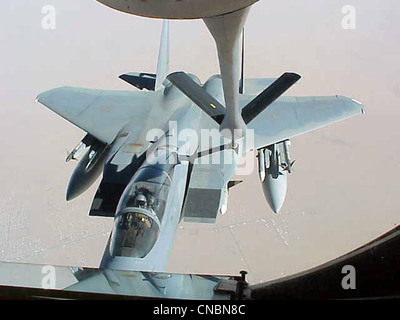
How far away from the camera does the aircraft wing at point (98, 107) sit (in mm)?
5852

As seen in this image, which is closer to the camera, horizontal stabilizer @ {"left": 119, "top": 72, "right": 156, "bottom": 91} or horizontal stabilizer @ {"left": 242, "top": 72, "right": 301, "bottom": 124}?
horizontal stabilizer @ {"left": 242, "top": 72, "right": 301, "bottom": 124}

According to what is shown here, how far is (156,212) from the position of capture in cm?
356

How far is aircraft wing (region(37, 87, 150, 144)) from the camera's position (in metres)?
5.85

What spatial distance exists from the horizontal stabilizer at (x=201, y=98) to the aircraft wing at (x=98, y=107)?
3.03 ft

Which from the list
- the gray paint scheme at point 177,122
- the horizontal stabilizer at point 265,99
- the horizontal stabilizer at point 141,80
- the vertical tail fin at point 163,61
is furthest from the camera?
the horizontal stabilizer at point 141,80

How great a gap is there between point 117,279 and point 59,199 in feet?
15.1

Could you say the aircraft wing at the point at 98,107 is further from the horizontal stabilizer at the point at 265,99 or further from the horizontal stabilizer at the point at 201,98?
the horizontal stabilizer at the point at 265,99

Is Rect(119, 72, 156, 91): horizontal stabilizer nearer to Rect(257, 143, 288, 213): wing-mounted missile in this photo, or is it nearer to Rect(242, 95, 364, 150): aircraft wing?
Rect(242, 95, 364, 150): aircraft wing

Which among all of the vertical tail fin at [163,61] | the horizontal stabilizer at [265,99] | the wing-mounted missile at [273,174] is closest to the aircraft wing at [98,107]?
the vertical tail fin at [163,61]

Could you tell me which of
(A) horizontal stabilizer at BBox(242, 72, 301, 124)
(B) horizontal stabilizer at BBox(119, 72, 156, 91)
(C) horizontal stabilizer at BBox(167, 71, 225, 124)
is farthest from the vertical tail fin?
(A) horizontal stabilizer at BBox(242, 72, 301, 124)

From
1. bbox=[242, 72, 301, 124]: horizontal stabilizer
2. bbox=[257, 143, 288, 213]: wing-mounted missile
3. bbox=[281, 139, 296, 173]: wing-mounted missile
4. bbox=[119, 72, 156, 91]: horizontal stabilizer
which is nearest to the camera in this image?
bbox=[242, 72, 301, 124]: horizontal stabilizer

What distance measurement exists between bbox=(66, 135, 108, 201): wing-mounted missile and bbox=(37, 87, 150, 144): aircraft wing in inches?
4.7

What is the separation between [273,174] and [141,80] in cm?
253

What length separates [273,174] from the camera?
18.9 feet
